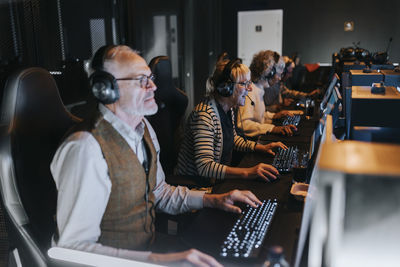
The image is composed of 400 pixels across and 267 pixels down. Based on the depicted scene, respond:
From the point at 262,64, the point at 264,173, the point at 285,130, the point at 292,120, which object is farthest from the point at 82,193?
the point at 262,64

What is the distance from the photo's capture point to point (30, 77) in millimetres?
1254

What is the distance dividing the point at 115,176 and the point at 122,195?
0.08 meters

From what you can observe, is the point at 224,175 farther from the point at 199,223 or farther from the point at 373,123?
the point at 373,123

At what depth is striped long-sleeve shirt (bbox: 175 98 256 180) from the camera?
193cm

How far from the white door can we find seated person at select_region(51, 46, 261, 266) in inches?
282

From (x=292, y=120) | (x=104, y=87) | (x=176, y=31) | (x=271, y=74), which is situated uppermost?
(x=176, y=31)

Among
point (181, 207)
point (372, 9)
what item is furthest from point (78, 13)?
point (372, 9)

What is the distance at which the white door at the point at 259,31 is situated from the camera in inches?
319

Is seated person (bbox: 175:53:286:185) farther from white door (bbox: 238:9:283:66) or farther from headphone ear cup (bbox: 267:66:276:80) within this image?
white door (bbox: 238:9:283:66)

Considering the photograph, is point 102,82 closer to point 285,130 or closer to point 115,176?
point 115,176

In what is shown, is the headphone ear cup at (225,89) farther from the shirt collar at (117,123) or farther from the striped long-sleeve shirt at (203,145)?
the shirt collar at (117,123)

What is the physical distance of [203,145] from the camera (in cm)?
199

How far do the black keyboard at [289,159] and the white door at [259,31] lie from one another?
6.32 m

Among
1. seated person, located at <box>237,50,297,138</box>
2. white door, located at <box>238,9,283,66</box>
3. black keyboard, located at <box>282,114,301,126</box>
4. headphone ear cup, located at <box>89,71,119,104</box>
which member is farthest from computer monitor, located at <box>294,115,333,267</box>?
white door, located at <box>238,9,283,66</box>
